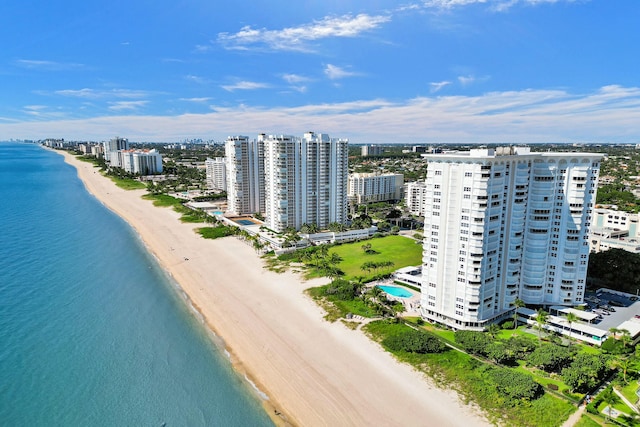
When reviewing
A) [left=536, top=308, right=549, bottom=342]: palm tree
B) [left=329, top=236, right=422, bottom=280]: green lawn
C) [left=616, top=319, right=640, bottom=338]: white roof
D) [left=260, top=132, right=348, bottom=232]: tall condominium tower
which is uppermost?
[left=260, top=132, right=348, bottom=232]: tall condominium tower

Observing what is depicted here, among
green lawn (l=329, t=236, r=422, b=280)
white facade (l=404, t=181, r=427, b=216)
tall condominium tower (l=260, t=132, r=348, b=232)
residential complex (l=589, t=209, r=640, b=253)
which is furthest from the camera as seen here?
white facade (l=404, t=181, r=427, b=216)

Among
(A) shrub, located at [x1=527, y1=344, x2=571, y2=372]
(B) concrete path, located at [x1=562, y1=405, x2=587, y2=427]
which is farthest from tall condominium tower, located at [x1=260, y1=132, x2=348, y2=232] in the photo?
(B) concrete path, located at [x1=562, y1=405, x2=587, y2=427]

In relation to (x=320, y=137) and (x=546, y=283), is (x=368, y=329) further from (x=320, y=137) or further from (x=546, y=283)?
(x=320, y=137)

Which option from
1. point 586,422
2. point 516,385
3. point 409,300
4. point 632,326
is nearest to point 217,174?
point 409,300

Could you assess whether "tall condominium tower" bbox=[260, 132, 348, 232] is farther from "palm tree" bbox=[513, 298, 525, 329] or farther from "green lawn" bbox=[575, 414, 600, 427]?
"green lawn" bbox=[575, 414, 600, 427]

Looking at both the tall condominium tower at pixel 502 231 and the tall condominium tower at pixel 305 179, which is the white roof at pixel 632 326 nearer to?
the tall condominium tower at pixel 502 231

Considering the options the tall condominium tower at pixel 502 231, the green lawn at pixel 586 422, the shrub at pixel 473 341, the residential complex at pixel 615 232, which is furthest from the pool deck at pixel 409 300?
the residential complex at pixel 615 232
